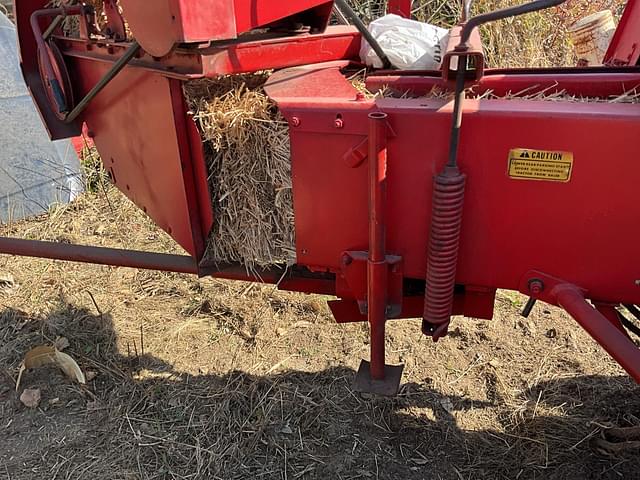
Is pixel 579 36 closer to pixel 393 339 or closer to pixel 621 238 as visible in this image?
pixel 393 339

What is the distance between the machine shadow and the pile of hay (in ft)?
3.28

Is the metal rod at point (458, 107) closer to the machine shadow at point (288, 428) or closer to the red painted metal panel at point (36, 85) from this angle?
the machine shadow at point (288, 428)

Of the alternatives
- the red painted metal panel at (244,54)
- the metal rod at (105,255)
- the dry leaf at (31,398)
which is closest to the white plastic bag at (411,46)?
the red painted metal panel at (244,54)

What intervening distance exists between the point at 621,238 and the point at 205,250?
57.4 inches

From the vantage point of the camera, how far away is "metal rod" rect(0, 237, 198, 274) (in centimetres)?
238

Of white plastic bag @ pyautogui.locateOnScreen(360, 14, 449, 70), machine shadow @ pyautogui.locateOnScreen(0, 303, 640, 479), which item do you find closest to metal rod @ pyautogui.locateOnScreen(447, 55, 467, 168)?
white plastic bag @ pyautogui.locateOnScreen(360, 14, 449, 70)

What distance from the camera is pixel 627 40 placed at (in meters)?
2.60

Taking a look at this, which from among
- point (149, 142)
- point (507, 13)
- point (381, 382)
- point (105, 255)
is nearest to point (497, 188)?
point (507, 13)

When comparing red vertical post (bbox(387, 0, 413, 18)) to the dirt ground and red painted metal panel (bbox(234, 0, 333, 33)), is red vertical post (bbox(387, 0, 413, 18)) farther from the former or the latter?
the dirt ground

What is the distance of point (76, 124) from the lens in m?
2.86

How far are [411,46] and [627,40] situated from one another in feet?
3.31

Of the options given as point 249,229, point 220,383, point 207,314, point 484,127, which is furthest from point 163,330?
point 484,127

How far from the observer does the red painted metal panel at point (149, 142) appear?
2.12 m

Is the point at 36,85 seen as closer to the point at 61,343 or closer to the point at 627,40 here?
the point at 61,343
